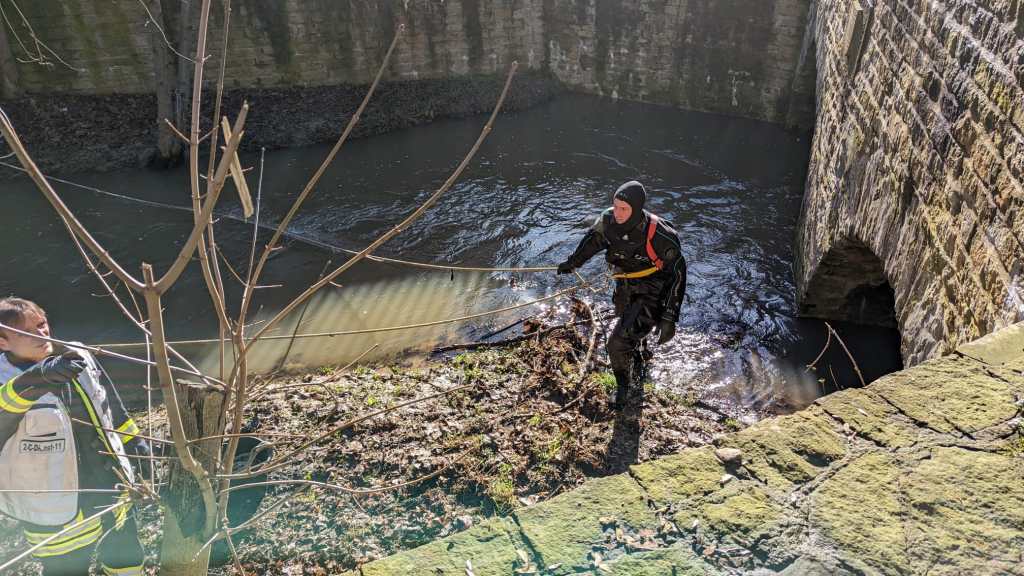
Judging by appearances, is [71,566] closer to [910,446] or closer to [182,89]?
[910,446]

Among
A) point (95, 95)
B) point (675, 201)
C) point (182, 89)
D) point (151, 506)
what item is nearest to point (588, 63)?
point (675, 201)

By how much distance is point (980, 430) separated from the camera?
216 cm

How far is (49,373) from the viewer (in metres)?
2.97

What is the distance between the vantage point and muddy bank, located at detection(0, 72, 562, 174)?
37.4 ft

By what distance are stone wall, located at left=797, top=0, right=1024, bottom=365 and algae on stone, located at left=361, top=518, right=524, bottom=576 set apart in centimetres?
259

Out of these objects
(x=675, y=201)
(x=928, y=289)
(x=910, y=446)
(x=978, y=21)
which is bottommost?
(x=675, y=201)

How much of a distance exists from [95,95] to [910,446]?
14457 mm

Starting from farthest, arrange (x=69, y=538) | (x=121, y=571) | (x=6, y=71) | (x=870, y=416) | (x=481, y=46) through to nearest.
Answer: (x=481, y=46) < (x=6, y=71) < (x=121, y=571) < (x=69, y=538) < (x=870, y=416)

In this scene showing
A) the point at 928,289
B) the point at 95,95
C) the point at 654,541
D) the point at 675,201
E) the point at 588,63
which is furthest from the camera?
the point at 588,63

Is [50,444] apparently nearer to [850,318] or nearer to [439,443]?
[439,443]

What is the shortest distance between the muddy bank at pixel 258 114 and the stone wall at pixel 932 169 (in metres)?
9.53

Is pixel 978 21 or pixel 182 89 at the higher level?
pixel 978 21

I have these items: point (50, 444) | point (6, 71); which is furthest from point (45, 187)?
point (6, 71)

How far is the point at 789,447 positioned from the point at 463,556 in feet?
3.86
